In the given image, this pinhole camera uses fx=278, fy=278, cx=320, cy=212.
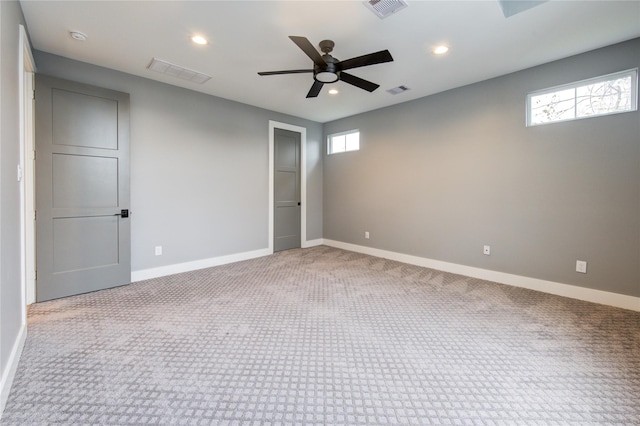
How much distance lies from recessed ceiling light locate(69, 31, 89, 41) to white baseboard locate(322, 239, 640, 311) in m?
4.88

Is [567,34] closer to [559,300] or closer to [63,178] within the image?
[559,300]

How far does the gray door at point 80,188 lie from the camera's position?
3002 mm

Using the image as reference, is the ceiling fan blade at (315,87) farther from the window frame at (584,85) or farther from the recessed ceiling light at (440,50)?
the window frame at (584,85)

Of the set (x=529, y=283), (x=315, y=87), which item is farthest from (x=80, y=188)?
(x=529, y=283)

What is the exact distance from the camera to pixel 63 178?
10.2ft

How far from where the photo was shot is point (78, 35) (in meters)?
2.74

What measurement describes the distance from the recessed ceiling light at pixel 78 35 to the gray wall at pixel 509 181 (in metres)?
4.13

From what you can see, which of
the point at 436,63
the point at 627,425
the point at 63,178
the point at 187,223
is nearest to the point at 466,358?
the point at 627,425

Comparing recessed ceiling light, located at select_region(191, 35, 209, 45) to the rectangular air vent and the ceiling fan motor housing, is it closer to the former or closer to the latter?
the ceiling fan motor housing

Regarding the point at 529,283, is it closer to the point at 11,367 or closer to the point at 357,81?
the point at 357,81

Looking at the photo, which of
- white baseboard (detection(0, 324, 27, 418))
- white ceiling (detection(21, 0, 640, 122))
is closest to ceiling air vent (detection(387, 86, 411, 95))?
white ceiling (detection(21, 0, 640, 122))

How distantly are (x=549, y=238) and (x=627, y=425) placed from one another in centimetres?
239

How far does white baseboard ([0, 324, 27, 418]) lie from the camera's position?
1565 mm

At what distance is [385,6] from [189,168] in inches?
130
